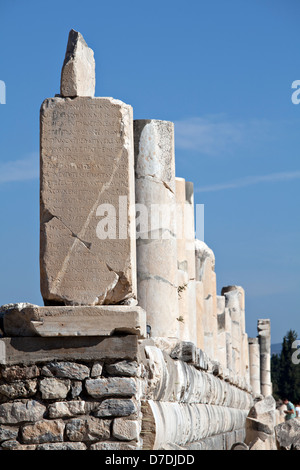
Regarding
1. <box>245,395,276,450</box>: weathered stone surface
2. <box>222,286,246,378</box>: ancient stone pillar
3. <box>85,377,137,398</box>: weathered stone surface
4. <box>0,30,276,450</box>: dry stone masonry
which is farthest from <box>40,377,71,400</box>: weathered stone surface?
<box>222,286,246,378</box>: ancient stone pillar

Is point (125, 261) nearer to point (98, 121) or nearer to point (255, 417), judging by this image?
point (98, 121)

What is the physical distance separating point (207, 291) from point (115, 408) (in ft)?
32.1

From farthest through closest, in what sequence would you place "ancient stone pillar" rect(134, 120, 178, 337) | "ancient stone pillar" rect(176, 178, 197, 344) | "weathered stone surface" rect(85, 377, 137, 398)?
"ancient stone pillar" rect(176, 178, 197, 344), "ancient stone pillar" rect(134, 120, 178, 337), "weathered stone surface" rect(85, 377, 137, 398)

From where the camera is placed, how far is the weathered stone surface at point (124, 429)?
20.7 feet

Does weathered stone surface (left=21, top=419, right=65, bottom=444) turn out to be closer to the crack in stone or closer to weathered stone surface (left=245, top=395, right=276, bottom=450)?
the crack in stone

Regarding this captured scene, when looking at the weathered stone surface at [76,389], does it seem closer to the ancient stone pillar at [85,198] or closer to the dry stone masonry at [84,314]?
the dry stone masonry at [84,314]

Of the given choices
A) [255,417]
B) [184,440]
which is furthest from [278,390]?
[184,440]

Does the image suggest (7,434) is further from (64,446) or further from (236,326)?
(236,326)

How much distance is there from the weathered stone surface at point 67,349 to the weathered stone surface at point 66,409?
334 mm

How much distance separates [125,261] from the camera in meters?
6.77

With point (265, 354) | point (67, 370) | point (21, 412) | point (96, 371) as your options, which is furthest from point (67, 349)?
point (265, 354)

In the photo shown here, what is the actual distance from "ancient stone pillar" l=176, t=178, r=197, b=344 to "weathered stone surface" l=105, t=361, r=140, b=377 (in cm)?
490

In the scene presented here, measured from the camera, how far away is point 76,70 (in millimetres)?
7043

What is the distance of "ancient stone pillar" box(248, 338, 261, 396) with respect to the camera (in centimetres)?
3088
